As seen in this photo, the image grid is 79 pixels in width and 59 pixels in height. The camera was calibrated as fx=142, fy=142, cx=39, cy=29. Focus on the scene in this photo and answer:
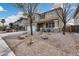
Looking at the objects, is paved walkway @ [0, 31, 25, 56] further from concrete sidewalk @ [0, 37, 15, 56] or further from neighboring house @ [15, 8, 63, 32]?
neighboring house @ [15, 8, 63, 32]

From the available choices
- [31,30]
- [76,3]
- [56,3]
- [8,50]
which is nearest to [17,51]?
[8,50]

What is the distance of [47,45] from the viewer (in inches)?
105

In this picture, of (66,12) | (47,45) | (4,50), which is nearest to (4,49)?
(4,50)

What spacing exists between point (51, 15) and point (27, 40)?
67cm

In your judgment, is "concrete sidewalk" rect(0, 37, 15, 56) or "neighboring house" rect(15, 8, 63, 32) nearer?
"concrete sidewalk" rect(0, 37, 15, 56)

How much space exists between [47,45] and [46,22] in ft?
1.47

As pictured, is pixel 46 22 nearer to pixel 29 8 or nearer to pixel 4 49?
pixel 29 8

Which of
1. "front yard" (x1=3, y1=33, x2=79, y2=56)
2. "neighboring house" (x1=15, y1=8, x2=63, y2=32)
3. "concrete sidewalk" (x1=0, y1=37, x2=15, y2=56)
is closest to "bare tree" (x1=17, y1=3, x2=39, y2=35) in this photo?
"neighboring house" (x1=15, y1=8, x2=63, y2=32)

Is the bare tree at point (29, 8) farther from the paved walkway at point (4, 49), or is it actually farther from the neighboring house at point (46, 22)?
the paved walkway at point (4, 49)

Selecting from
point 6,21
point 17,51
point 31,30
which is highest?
point 6,21

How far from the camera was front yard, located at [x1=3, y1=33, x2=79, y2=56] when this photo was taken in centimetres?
259

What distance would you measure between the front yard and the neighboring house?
0.12 metres

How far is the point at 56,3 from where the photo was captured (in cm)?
266

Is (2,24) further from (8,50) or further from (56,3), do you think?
(56,3)
